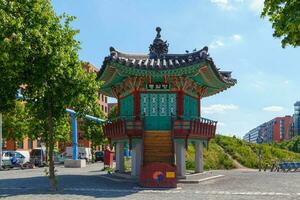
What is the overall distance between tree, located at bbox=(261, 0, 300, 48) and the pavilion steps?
17617mm

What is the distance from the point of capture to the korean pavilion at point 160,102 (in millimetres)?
26125

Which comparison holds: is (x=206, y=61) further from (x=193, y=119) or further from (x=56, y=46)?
(x=56, y=46)

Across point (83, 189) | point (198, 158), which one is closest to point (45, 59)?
point (83, 189)

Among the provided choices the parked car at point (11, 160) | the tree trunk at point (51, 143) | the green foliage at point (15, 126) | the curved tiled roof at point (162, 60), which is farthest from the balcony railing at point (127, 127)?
the green foliage at point (15, 126)

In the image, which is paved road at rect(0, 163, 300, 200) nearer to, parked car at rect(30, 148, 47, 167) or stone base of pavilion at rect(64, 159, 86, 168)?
stone base of pavilion at rect(64, 159, 86, 168)

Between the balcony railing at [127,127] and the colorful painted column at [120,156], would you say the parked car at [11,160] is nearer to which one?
the colorful painted column at [120,156]

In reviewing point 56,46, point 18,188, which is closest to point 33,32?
point 56,46

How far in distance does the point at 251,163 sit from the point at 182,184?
81.0 feet

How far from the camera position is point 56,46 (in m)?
18.4

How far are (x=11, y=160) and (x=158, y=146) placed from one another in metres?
25.4

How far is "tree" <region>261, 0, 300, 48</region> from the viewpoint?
8.66m

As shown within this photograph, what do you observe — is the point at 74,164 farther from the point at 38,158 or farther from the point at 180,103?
the point at 180,103

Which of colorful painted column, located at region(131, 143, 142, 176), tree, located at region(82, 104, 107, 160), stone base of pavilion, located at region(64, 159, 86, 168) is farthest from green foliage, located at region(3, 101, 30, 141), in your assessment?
colorful painted column, located at region(131, 143, 142, 176)

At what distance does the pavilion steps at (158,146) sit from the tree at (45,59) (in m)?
7.01
